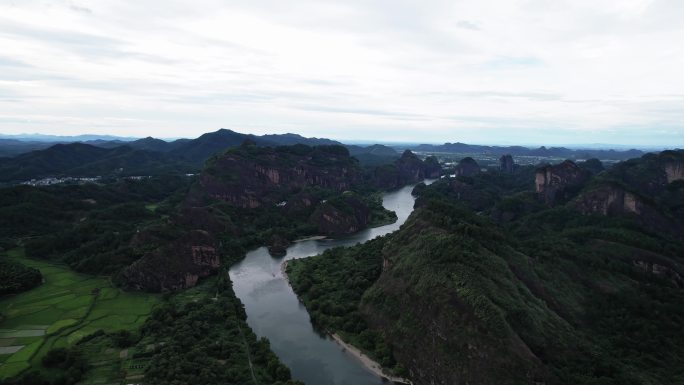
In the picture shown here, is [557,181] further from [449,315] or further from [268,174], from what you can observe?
[449,315]

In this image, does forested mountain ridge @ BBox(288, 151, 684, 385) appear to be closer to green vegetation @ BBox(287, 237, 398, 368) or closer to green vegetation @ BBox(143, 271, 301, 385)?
green vegetation @ BBox(287, 237, 398, 368)

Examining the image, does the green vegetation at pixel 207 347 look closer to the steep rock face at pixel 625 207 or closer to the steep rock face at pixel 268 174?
the steep rock face at pixel 268 174

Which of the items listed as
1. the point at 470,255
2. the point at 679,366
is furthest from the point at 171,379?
the point at 679,366

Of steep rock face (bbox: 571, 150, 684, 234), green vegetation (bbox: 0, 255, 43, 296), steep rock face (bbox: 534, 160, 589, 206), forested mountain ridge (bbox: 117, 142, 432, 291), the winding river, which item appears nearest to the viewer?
the winding river

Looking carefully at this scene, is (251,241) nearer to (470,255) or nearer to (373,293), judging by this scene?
(373,293)

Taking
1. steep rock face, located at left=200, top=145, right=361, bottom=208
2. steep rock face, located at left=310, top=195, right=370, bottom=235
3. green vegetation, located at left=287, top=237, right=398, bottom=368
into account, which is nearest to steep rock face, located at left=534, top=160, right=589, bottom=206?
steep rock face, located at left=310, top=195, right=370, bottom=235

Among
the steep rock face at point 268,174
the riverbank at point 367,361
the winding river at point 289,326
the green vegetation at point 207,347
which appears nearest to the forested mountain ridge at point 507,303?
the riverbank at point 367,361
